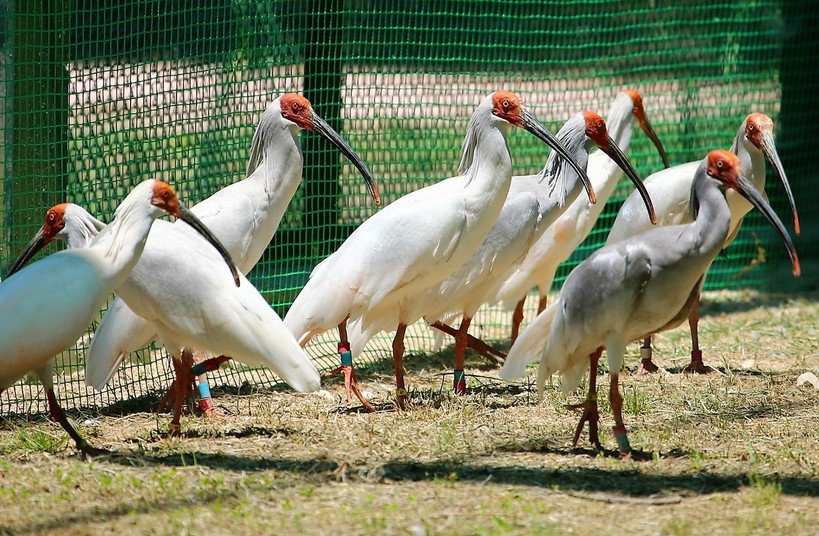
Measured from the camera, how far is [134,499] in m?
4.92

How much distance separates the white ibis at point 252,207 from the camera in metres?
6.30

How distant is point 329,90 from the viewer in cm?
845

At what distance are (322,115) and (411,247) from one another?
2.16 meters

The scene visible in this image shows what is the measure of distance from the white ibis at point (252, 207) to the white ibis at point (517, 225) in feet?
2.56

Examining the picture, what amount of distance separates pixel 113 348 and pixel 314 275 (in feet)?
4.48

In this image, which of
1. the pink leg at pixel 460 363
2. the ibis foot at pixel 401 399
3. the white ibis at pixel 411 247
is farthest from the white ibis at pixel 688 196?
the ibis foot at pixel 401 399

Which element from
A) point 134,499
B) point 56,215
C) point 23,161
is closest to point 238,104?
point 23,161

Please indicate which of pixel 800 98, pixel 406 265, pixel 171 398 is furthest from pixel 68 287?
pixel 800 98

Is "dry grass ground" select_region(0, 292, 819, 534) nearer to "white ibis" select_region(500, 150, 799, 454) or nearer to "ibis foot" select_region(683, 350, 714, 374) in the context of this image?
"ibis foot" select_region(683, 350, 714, 374)

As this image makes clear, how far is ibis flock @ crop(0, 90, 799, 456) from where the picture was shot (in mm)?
5359

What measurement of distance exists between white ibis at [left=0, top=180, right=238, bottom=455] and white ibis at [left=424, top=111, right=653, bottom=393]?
2.13 m

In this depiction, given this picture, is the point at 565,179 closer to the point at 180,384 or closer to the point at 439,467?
the point at 439,467

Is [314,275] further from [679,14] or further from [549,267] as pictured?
[679,14]

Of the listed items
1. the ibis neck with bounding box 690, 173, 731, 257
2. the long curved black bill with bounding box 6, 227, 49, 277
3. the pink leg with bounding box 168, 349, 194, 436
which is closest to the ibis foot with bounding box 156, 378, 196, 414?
the pink leg with bounding box 168, 349, 194, 436
